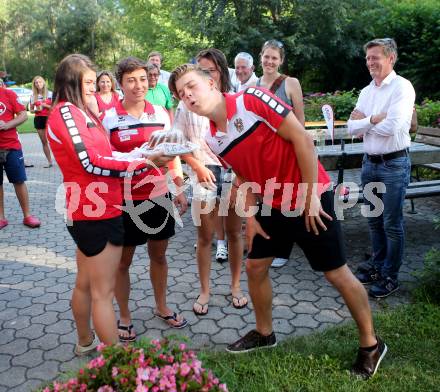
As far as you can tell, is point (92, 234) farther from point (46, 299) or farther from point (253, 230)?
point (46, 299)

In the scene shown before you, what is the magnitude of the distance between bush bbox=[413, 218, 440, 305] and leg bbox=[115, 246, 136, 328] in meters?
2.30

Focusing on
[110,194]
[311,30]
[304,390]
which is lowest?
[304,390]

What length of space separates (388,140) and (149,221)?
1.96 meters

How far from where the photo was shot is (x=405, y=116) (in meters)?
3.49

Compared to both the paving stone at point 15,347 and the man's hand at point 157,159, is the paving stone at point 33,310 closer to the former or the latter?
the paving stone at point 15,347

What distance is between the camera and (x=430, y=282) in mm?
3635

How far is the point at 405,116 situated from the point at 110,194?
233 cm

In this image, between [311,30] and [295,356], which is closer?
Answer: [295,356]

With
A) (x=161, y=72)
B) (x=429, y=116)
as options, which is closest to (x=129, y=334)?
(x=161, y=72)

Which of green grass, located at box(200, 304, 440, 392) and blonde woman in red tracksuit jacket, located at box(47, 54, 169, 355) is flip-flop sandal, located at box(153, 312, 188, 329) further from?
blonde woman in red tracksuit jacket, located at box(47, 54, 169, 355)

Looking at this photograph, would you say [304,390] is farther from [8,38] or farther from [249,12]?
[8,38]

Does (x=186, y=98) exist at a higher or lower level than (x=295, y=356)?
higher

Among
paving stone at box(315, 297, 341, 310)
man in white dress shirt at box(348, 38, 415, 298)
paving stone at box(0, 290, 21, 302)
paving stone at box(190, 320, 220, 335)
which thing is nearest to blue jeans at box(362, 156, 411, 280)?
man in white dress shirt at box(348, 38, 415, 298)

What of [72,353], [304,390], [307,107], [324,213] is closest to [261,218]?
[324,213]
